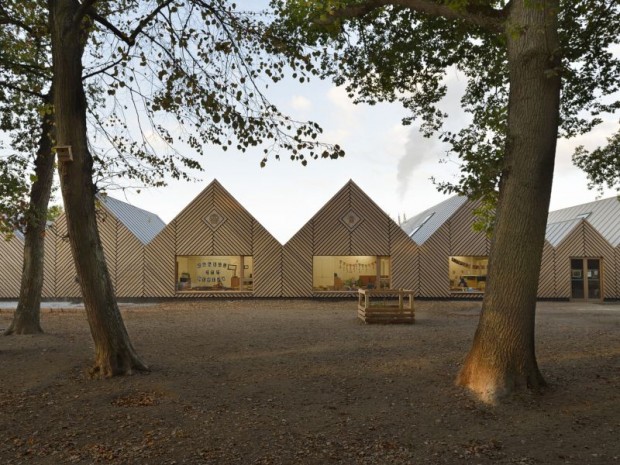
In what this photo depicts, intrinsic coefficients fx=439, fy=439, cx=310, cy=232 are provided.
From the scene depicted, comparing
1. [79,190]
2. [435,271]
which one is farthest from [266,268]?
[79,190]

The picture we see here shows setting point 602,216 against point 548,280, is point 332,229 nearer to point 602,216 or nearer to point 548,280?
point 548,280

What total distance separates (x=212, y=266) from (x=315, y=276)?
5.22m

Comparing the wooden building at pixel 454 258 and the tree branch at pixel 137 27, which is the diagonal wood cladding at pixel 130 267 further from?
the tree branch at pixel 137 27

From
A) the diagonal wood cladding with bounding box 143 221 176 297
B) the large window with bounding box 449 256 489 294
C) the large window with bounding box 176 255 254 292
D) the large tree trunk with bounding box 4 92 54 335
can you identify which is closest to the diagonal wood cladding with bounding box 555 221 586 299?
the large window with bounding box 449 256 489 294

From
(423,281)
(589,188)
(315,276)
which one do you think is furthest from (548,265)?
(315,276)

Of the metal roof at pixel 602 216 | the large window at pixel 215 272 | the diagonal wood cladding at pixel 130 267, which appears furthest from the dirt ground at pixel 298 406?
the metal roof at pixel 602 216

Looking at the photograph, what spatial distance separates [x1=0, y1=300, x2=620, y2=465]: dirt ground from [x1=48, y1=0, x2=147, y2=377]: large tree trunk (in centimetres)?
60

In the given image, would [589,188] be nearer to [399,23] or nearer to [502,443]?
[399,23]

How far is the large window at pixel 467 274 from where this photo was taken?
22.2 meters

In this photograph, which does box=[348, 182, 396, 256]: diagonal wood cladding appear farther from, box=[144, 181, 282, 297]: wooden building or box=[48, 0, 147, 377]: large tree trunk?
box=[48, 0, 147, 377]: large tree trunk

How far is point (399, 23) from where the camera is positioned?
30.5 feet

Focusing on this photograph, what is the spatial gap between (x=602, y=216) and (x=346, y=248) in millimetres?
16003

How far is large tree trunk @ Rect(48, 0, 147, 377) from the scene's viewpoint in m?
6.84

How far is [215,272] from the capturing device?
22.2 m
